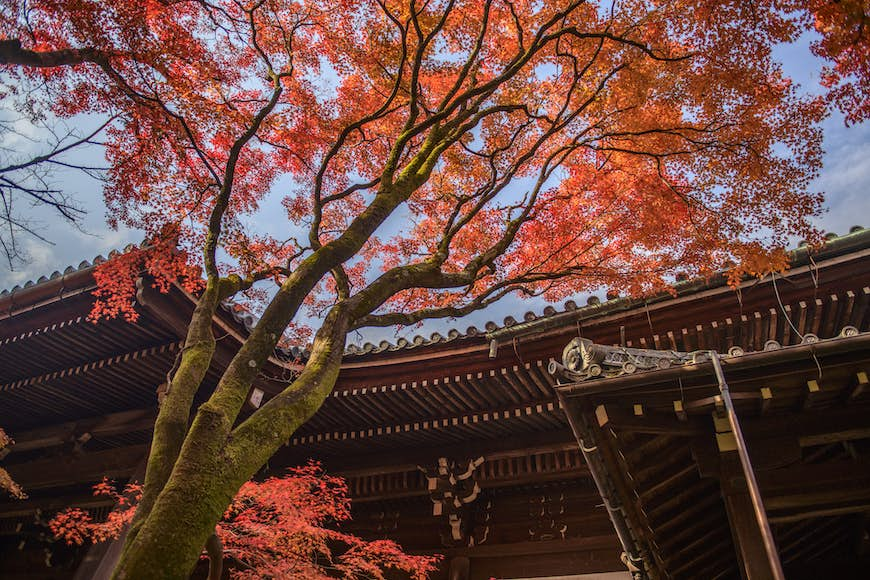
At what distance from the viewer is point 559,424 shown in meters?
8.04

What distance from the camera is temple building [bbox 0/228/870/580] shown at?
14.8 ft

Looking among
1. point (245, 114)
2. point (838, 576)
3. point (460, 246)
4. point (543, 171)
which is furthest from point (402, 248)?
→ point (838, 576)

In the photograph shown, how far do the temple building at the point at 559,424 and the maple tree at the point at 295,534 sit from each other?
0.43m

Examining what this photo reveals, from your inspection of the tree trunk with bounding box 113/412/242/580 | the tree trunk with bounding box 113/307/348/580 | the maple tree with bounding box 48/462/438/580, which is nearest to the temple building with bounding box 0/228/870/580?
the maple tree with bounding box 48/462/438/580

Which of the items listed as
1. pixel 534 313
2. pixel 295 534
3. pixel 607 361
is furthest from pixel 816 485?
pixel 295 534

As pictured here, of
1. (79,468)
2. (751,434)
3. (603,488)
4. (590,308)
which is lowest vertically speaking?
(603,488)

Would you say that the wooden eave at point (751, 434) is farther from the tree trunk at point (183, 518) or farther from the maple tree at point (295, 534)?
the maple tree at point (295, 534)

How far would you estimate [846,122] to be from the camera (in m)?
6.31

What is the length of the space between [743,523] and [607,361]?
1.70m

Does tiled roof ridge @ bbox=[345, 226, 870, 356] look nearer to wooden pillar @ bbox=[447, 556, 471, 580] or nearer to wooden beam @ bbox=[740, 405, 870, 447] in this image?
wooden beam @ bbox=[740, 405, 870, 447]

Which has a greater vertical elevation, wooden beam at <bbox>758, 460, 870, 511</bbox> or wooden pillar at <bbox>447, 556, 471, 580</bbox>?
wooden beam at <bbox>758, 460, 870, 511</bbox>

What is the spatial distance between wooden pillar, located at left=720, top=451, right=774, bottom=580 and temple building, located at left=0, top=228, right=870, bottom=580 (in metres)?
0.01

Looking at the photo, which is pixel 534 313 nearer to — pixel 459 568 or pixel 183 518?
pixel 459 568

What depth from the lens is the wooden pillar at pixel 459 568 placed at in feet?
26.7
